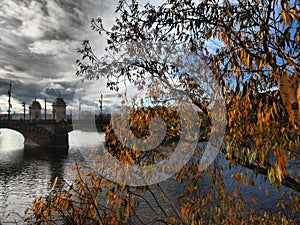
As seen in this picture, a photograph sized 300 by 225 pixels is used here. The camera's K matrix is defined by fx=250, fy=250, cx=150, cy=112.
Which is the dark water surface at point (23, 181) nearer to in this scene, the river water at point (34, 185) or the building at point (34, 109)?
the river water at point (34, 185)

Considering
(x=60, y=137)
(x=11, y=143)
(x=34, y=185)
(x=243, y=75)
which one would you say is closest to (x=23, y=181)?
(x=34, y=185)

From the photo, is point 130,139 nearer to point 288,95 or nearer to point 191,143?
point 191,143

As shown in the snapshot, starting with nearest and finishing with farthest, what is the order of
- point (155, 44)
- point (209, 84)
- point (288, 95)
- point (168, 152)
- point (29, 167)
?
point (288, 95) < point (209, 84) < point (155, 44) < point (168, 152) < point (29, 167)

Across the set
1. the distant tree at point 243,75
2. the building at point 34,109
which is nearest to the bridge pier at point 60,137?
the building at point 34,109

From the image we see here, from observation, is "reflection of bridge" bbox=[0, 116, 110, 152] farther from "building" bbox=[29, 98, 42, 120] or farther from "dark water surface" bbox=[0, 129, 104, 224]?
"building" bbox=[29, 98, 42, 120]

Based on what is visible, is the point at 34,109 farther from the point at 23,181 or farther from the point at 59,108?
the point at 23,181

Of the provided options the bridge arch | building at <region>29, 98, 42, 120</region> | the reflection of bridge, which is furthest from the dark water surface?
building at <region>29, 98, 42, 120</region>

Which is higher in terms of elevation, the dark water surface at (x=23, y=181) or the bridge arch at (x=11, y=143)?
the dark water surface at (x=23, y=181)

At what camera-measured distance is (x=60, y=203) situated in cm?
375

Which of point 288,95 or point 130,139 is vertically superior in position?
point 288,95

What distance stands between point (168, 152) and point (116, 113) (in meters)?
1.60

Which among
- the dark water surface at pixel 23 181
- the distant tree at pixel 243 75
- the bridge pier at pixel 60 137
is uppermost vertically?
the distant tree at pixel 243 75

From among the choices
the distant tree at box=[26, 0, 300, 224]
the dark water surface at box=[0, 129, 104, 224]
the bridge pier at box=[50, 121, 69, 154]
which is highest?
the distant tree at box=[26, 0, 300, 224]

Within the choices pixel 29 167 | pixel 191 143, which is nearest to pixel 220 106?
pixel 191 143
